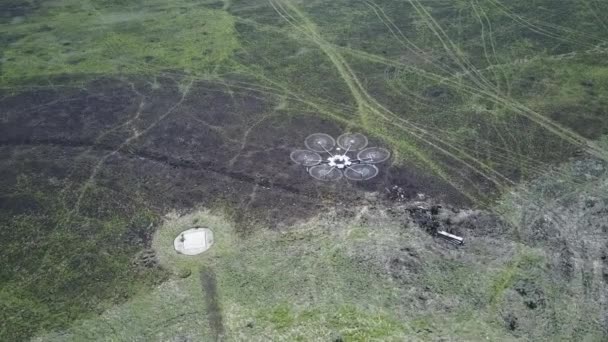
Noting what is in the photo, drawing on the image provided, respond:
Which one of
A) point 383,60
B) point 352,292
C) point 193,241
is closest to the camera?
point 352,292

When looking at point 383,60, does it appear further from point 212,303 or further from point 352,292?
point 212,303

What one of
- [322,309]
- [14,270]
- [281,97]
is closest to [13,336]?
[14,270]

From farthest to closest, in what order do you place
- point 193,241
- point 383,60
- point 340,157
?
point 383,60 < point 340,157 < point 193,241

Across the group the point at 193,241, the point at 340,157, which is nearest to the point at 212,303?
the point at 193,241

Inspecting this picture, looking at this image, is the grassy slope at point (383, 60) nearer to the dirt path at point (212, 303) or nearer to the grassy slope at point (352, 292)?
the grassy slope at point (352, 292)

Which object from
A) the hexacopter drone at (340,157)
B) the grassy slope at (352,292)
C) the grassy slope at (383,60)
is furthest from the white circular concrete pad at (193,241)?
the hexacopter drone at (340,157)

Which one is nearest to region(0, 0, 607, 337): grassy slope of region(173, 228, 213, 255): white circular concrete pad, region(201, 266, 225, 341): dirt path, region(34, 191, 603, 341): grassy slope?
region(34, 191, 603, 341): grassy slope
